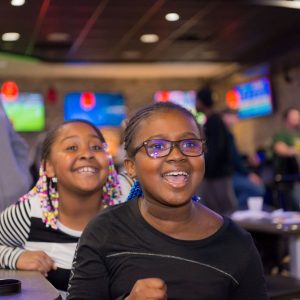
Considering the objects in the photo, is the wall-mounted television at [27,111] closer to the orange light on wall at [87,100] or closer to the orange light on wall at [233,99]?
the orange light on wall at [87,100]

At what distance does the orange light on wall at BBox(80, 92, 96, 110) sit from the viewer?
11.4 metres

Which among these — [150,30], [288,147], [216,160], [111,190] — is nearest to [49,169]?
[111,190]

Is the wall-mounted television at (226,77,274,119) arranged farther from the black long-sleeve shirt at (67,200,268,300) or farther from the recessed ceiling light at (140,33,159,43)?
the black long-sleeve shirt at (67,200,268,300)

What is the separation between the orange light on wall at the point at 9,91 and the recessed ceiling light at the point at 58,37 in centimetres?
322

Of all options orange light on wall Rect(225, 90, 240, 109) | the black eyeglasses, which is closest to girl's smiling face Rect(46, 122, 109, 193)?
the black eyeglasses

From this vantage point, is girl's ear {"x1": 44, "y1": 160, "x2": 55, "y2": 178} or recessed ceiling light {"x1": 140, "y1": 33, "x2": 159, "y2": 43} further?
Answer: recessed ceiling light {"x1": 140, "y1": 33, "x2": 159, "y2": 43}

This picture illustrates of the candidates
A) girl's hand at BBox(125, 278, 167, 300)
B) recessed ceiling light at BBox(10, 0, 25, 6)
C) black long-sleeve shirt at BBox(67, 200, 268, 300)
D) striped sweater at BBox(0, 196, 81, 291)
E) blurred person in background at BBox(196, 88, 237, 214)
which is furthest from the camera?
recessed ceiling light at BBox(10, 0, 25, 6)

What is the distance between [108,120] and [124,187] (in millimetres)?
9273

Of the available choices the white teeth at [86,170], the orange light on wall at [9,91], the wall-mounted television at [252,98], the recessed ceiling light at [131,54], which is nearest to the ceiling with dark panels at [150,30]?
the recessed ceiling light at [131,54]

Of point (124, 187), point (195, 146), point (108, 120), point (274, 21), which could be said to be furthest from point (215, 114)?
point (108, 120)

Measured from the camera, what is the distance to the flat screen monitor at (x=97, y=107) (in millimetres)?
11320

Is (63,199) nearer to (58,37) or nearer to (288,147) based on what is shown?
(288,147)

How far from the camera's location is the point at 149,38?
7.93 metres

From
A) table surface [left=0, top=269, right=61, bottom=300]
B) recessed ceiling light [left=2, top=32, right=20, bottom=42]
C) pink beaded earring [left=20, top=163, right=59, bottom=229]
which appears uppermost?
recessed ceiling light [left=2, top=32, right=20, bottom=42]
